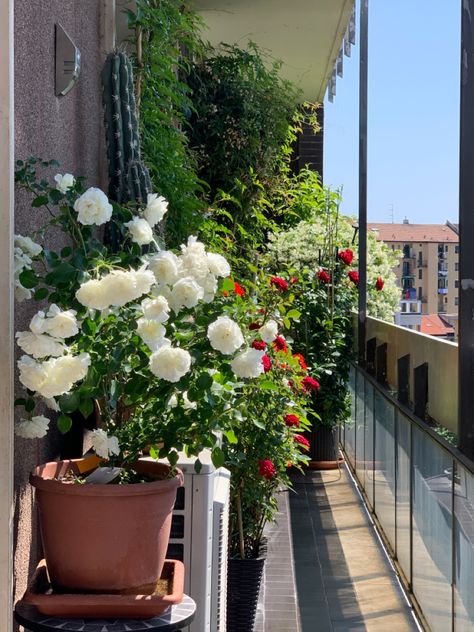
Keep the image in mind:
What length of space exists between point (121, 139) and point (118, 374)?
4.82ft

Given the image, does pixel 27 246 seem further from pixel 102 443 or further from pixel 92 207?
pixel 102 443

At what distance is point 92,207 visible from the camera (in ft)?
5.89

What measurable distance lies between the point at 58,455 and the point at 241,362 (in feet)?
2.99

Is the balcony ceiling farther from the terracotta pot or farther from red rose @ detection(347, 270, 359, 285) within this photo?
the terracotta pot

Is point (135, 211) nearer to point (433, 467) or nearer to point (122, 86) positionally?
point (122, 86)

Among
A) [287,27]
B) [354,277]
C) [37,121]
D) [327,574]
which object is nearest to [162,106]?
[37,121]

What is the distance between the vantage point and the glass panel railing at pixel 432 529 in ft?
11.4

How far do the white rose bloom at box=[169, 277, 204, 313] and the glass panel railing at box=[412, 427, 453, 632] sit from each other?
185 cm

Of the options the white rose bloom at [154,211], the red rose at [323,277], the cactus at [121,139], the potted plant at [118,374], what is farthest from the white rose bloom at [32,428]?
the red rose at [323,277]

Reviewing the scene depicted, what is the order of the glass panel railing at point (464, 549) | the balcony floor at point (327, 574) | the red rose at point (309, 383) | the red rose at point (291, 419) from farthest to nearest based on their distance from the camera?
1. the balcony floor at point (327, 574)
2. the red rose at point (309, 383)
3. the red rose at point (291, 419)
4. the glass panel railing at point (464, 549)

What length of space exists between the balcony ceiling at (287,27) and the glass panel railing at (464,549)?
5198 millimetres

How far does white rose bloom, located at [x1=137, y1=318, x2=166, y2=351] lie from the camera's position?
167 cm

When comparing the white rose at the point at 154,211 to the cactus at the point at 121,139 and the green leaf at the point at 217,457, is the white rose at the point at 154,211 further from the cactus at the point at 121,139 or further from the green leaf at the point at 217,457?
the cactus at the point at 121,139

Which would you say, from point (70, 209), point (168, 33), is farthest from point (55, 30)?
point (168, 33)
